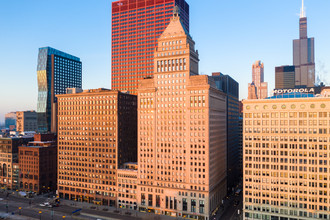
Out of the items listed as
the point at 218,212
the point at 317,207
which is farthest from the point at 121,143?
the point at 317,207

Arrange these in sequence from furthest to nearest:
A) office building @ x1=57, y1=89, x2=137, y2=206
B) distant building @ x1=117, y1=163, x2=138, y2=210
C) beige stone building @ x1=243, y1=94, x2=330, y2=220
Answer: office building @ x1=57, y1=89, x2=137, y2=206 → distant building @ x1=117, y1=163, x2=138, y2=210 → beige stone building @ x1=243, y1=94, x2=330, y2=220

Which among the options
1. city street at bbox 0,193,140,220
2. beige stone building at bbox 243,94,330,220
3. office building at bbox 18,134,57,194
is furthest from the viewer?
office building at bbox 18,134,57,194

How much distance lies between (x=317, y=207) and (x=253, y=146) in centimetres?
3670

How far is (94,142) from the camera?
168625 millimetres

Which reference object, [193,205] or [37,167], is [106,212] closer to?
[193,205]

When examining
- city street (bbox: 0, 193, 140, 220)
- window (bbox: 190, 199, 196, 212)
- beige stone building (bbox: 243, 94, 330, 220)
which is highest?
beige stone building (bbox: 243, 94, 330, 220)

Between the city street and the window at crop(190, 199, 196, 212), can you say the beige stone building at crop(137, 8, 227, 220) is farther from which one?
the city street

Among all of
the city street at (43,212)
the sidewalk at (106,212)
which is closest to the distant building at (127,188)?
the sidewalk at (106,212)

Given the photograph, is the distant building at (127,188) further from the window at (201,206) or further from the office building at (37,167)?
the office building at (37,167)

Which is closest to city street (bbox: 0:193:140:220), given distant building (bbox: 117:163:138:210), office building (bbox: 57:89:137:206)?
distant building (bbox: 117:163:138:210)

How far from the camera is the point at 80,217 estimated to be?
142 meters

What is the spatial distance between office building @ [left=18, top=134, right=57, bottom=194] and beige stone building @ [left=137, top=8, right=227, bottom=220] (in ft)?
255

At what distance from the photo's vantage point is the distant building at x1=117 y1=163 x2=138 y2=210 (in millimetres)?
155250

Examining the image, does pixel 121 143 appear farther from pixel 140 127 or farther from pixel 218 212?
pixel 218 212
